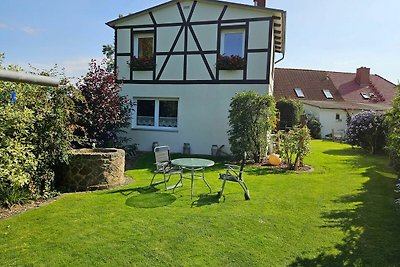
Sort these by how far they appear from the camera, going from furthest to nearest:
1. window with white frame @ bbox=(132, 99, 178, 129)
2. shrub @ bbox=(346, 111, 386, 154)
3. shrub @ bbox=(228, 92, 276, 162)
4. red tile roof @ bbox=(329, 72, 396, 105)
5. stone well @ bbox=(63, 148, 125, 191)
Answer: red tile roof @ bbox=(329, 72, 396, 105) → shrub @ bbox=(346, 111, 386, 154) → window with white frame @ bbox=(132, 99, 178, 129) → shrub @ bbox=(228, 92, 276, 162) → stone well @ bbox=(63, 148, 125, 191)

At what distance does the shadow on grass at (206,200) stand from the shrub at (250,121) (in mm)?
4001

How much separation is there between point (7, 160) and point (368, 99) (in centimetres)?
3184

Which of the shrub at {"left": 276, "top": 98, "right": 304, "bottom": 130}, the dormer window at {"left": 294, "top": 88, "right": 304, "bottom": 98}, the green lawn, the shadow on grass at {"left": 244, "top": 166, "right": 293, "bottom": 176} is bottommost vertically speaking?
the green lawn

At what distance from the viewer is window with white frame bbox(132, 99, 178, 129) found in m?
12.7

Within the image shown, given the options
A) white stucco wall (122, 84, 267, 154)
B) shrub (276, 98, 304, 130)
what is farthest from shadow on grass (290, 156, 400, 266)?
shrub (276, 98, 304, 130)

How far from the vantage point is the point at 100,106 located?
32.0ft

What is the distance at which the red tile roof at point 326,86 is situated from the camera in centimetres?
2816

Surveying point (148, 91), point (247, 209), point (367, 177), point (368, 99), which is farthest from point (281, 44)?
point (368, 99)

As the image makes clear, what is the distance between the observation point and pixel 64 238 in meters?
4.26

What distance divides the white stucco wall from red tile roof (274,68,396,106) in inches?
659

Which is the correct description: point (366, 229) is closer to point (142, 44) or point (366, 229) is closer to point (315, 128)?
point (142, 44)

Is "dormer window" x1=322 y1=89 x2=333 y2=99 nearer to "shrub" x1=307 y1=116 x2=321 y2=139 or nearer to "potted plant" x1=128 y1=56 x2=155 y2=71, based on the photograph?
"shrub" x1=307 y1=116 x2=321 y2=139

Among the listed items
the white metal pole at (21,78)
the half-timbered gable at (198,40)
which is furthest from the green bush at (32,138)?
the half-timbered gable at (198,40)

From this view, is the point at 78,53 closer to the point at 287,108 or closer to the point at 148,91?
the point at 148,91
